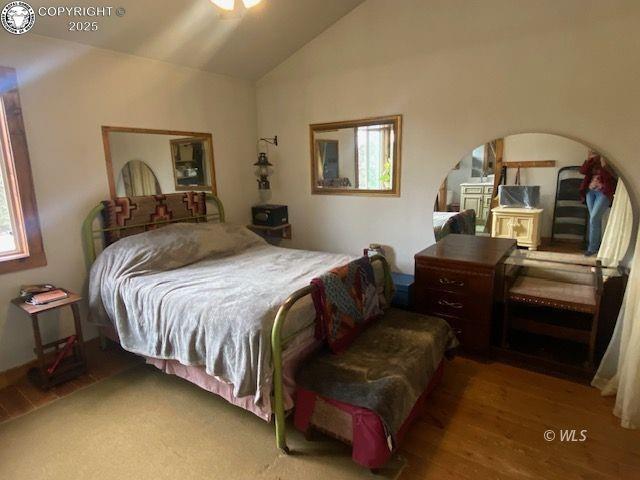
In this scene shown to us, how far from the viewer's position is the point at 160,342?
2.18 metres

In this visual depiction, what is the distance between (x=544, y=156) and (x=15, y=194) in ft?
12.0

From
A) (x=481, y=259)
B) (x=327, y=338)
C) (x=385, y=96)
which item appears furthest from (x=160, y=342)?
(x=385, y=96)

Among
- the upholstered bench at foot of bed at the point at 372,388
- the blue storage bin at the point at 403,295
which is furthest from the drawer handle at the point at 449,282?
the upholstered bench at foot of bed at the point at 372,388

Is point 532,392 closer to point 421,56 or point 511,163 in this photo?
point 511,163

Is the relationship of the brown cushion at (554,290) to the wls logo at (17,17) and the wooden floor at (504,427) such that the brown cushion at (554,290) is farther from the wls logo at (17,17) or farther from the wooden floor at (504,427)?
the wls logo at (17,17)

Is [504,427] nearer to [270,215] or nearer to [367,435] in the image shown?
[367,435]

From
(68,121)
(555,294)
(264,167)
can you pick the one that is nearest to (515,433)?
(555,294)

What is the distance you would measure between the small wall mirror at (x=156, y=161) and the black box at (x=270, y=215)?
0.54 meters

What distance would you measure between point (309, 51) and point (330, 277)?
8.46 ft

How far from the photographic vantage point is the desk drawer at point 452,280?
2498 millimetres

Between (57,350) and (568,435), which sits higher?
(57,350)

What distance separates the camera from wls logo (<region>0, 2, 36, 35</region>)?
2.14 m

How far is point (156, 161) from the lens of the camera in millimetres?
3158

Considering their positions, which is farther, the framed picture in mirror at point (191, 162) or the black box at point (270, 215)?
the black box at point (270, 215)
